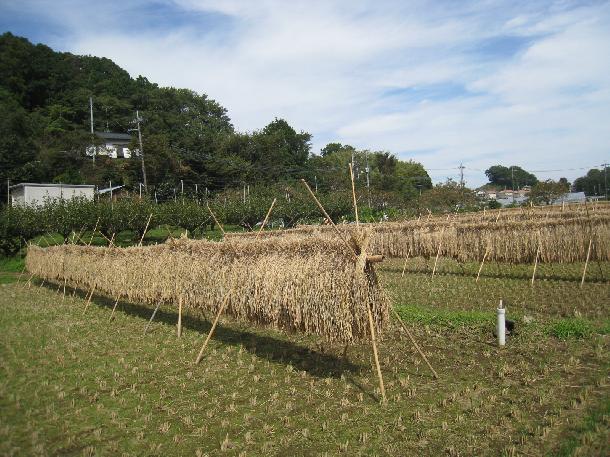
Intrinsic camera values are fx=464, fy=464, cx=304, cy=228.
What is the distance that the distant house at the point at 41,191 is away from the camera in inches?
1599

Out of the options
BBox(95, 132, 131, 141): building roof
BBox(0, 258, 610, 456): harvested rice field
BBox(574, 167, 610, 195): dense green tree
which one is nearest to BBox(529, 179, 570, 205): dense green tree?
BBox(574, 167, 610, 195): dense green tree

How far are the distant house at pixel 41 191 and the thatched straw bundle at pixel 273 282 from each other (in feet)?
102

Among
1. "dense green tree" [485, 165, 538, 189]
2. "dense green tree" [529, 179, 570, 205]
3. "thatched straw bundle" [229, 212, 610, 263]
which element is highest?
"dense green tree" [485, 165, 538, 189]

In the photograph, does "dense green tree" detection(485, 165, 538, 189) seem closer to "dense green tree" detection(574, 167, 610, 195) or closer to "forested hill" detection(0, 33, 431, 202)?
"dense green tree" detection(574, 167, 610, 195)

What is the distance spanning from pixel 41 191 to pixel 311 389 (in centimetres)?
4172

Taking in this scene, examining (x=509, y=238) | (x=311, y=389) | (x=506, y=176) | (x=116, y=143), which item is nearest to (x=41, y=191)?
(x=116, y=143)

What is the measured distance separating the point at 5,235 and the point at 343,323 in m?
29.9

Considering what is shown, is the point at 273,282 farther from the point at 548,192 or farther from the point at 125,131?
the point at 125,131

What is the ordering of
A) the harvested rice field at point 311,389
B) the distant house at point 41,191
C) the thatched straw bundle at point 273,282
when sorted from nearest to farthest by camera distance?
the harvested rice field at point 311,389, the thatched straw bundle at point 273,282, the distant house at point 41,191

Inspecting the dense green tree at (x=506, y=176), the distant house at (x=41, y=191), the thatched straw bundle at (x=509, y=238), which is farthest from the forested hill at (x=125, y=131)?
the dense green tree at (x=506, y=176)

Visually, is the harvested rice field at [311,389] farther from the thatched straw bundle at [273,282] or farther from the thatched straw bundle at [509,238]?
the thatched straw bundle at [509,238]

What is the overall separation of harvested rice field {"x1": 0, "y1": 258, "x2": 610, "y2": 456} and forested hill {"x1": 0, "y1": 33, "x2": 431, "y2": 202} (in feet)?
135

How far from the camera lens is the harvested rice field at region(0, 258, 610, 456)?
592cm

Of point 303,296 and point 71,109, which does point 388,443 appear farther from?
point 71,109
